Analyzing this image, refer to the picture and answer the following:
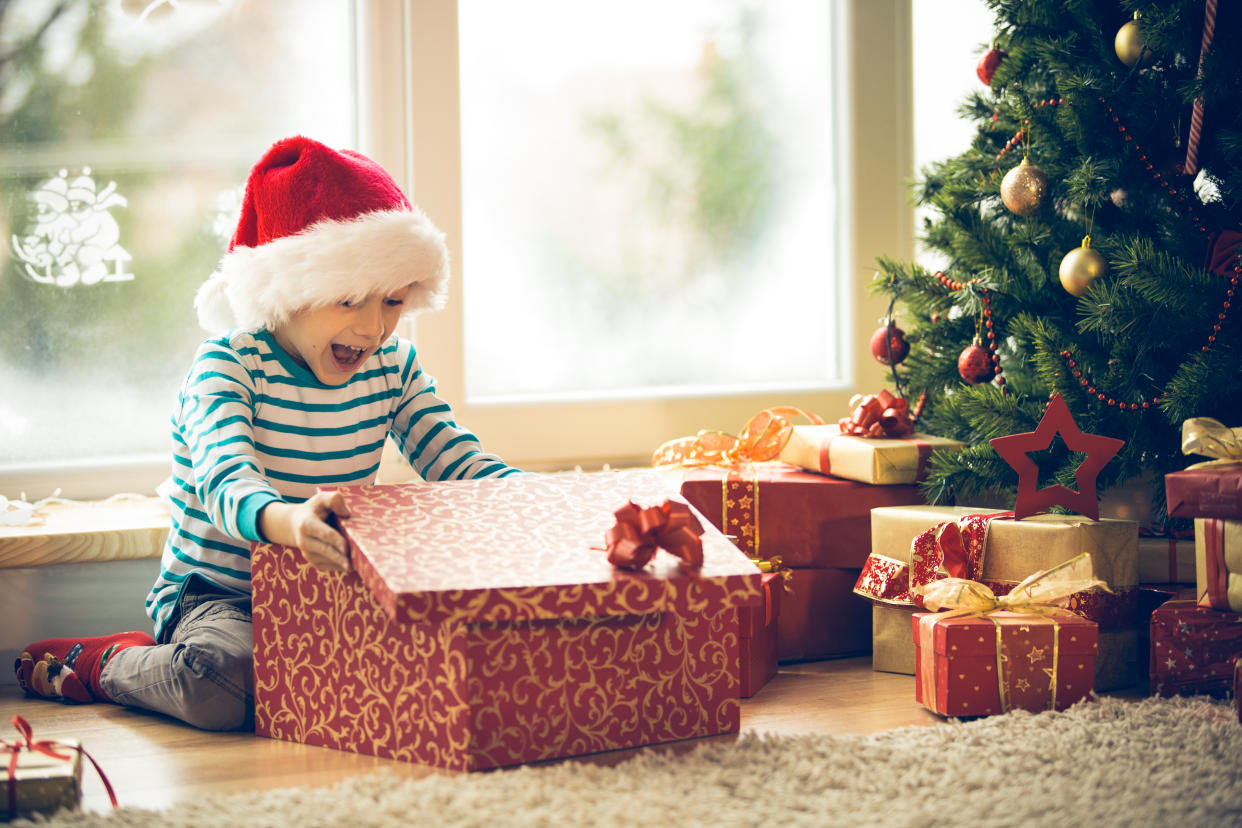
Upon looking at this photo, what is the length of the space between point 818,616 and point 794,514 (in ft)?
0.48

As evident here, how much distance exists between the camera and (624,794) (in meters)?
1.01

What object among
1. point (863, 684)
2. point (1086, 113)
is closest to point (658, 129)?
point (1086, 113)

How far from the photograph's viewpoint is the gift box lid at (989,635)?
1224 mm

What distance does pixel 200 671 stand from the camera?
126cm

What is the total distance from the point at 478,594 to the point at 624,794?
0.22m

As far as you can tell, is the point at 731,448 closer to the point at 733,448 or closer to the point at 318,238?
the point at 733,448

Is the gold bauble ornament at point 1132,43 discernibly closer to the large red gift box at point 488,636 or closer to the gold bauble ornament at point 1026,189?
the gold bauble ornament at point 1026,189

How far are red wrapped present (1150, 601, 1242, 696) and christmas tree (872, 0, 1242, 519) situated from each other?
8.1 inches

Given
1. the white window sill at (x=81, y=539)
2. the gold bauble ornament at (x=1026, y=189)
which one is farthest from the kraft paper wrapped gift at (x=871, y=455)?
the white window sill at (x=81, y=539)

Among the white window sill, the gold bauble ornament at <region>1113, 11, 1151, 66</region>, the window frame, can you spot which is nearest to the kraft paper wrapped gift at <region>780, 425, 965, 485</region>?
the window frame

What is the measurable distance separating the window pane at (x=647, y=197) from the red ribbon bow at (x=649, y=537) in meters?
0.87

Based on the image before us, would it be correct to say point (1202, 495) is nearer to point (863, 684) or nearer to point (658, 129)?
point (863, 684)

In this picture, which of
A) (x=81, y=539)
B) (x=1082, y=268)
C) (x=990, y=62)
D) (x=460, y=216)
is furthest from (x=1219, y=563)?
(x=81, y=539)

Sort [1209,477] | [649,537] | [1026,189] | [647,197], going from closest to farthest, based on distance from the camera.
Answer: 1. [649,537]
2. [1209,477]
3. [1026,189]
4. [647,197]
